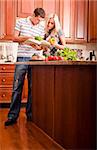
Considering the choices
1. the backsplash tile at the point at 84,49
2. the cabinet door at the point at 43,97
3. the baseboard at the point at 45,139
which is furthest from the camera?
the backsplash tile at the point at 84,49

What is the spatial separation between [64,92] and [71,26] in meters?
3.40

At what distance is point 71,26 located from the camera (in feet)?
19.2

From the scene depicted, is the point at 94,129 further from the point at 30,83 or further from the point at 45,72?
the point at 30,83

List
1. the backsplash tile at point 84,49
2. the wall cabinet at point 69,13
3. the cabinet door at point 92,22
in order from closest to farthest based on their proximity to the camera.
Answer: the wall cabinet at point 69,13
the cabinet door at point 92,22
the backsplash tile at point 84,49

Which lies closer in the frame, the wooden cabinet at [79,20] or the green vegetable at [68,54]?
the green vegetable at [68,54]

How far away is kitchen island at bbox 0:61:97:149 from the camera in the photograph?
7.20 feet

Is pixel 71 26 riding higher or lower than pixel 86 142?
higher

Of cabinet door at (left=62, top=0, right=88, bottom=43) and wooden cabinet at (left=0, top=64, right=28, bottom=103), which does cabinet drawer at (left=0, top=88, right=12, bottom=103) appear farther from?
cabinet door at (left=62, top=0, right=88, bottom=43)

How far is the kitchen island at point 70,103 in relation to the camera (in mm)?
2193

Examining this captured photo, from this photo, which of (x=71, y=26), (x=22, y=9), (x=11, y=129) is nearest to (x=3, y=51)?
(x=22, y=9)

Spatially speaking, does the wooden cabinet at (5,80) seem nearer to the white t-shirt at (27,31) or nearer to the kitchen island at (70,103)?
the white t-shirt at (27,31)

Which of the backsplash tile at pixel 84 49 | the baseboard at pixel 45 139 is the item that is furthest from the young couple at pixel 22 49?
the backsplash tile at pixel 84 49

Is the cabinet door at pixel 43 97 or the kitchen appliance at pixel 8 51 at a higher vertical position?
the kitchen appliance at pixel 8 51

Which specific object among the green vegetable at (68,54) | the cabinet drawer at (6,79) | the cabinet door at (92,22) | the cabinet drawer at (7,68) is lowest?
the cabinet drawer at (6,79)
